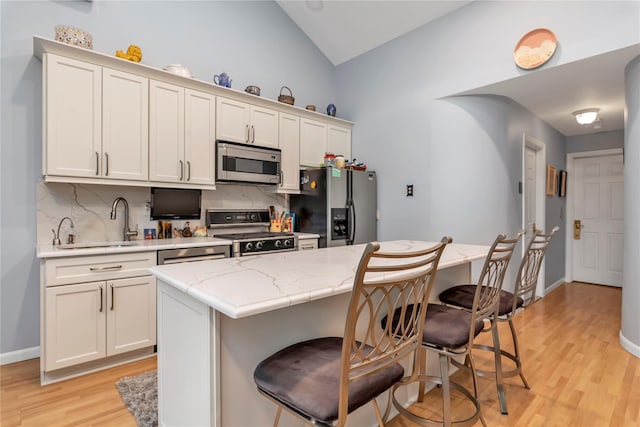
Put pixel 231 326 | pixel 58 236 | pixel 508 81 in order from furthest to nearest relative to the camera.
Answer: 1. pixel 508 81
2. pixel 58 236
3. pixel 231 326

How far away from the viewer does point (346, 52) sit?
14.9 feet

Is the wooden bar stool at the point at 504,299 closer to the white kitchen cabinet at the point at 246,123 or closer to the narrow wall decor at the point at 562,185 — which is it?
the white kitchen cabinet at the point at 246,123

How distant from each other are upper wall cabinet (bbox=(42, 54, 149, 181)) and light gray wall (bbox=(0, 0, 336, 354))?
43 centimetres

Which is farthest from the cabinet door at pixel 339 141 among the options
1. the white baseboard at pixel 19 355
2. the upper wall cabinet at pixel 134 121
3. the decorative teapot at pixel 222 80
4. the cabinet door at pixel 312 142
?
the white baseboard at pixel 19 355

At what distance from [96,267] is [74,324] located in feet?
1.32

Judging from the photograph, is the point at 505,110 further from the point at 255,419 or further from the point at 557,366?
the point at 255,419

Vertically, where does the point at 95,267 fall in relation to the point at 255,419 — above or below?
above

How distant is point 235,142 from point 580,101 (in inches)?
152

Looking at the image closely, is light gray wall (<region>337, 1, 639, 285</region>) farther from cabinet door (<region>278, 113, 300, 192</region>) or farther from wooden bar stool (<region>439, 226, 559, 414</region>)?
wooden bar stool (<region>439, 226, 559, 414</region>)

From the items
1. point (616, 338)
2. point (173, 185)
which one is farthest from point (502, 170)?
point (173, 185)

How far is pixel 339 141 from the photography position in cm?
443

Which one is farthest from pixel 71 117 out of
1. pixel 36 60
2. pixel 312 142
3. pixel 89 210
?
pixel 312 142

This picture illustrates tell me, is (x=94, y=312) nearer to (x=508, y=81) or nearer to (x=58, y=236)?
(x=58, y=236)

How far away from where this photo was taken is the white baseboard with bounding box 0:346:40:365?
2.53 m
